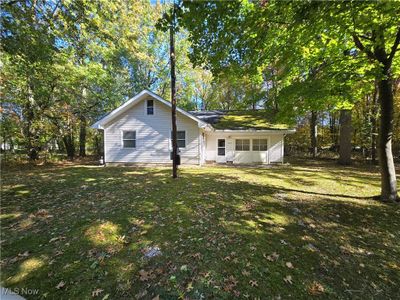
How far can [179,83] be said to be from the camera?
2681cm

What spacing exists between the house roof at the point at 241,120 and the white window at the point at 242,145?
1141 mm

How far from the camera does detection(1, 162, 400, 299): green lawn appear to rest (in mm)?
3141

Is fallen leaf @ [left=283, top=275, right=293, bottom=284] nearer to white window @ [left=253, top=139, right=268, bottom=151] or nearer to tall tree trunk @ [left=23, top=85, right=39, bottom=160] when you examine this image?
white window @ [left=253, top=139, right=268, bottom=151]

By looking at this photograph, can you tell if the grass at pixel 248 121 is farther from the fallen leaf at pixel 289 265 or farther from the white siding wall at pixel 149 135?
the fallen leaf at pixel 289 265

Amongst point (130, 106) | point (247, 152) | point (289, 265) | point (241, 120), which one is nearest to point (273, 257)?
point (289, 265)

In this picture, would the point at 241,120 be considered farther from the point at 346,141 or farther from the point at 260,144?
the point at 346,141

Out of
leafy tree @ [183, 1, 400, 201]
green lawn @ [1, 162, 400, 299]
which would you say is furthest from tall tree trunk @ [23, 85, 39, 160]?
leafy tree @ [183, 1, 400, 201]

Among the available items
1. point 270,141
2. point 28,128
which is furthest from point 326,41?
point 28,128

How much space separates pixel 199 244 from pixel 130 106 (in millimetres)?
13017

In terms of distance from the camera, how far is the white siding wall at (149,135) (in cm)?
1512

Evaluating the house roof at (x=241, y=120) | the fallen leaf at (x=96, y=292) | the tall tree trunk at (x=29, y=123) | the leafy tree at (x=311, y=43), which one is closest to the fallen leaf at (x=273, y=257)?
the fallen leaf at (x=96, y=292)

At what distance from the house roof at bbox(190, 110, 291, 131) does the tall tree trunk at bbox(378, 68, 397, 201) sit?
860 centimetres

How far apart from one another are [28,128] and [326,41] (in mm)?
19277

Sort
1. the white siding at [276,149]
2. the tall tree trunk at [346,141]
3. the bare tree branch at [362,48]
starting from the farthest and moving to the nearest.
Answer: the tall tree trunk at [346,141]
the white siding at [276,149]
the bare tree branch at [362,48]
